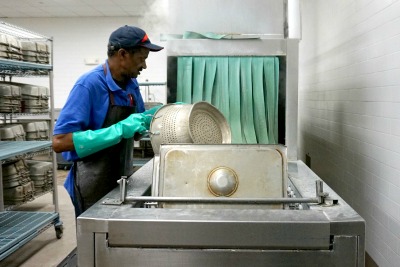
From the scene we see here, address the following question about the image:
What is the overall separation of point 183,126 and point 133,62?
50cm

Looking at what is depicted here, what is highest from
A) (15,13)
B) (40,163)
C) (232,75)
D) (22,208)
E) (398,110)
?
(15,13)

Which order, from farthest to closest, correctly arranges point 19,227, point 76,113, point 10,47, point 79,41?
1. point 79,41
2. point 10,47
3. point 19,227
4. point 76,113

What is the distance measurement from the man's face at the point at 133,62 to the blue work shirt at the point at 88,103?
0.28 ft

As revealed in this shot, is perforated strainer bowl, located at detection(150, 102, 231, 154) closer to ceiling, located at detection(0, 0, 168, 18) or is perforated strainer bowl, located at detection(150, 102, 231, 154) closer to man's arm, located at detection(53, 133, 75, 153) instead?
man's arm, located at detection(53, 133, 75, 153)

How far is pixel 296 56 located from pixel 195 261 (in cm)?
158

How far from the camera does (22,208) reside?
5.15m

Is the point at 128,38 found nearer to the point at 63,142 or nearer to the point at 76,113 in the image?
the point at 76,113

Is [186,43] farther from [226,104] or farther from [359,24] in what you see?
[359,24]

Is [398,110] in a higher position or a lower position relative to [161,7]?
lower

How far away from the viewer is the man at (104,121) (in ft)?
5.91

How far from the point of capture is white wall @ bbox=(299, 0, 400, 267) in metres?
2.29

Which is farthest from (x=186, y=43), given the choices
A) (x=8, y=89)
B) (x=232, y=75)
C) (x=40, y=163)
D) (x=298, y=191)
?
(x=40, y=163)

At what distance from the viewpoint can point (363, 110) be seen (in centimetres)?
274

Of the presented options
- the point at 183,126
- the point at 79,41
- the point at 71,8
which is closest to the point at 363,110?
the point at 183,126
